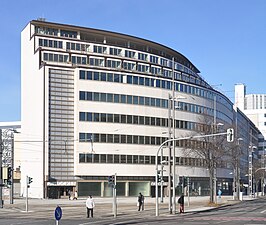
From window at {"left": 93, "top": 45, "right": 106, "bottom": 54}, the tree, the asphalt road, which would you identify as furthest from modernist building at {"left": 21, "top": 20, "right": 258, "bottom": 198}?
the asphalt road

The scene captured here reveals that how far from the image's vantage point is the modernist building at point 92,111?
89.9 m

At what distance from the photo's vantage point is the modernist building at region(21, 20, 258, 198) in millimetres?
89875

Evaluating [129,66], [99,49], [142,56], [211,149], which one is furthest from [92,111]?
[211,149]

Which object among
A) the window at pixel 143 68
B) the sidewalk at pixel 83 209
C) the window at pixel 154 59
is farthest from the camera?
the window at pixel 154 59

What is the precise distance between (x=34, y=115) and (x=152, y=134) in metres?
20.8

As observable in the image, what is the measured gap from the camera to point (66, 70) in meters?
90.9

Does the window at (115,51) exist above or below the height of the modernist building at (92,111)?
above

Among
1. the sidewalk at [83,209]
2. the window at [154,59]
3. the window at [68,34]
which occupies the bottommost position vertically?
the sidewalk at [83,209]

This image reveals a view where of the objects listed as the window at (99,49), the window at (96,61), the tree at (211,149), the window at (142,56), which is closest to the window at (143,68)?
the window at (142,56)

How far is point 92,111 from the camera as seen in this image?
298 ft

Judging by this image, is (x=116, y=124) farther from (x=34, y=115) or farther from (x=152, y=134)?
(x=34, y=115)

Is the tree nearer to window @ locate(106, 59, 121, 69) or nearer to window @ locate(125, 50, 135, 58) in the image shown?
window @ locate(106, 59, 121, 69)

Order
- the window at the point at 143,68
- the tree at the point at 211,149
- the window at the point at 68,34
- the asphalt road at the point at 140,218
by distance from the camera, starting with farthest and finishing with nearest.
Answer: the window at the point at 143,68 < the window at the point at 68,34 < the tree at the point at 211,149 < the asphalt road at the point at 140,218

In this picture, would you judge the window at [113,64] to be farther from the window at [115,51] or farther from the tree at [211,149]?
the tree at [211,149]
